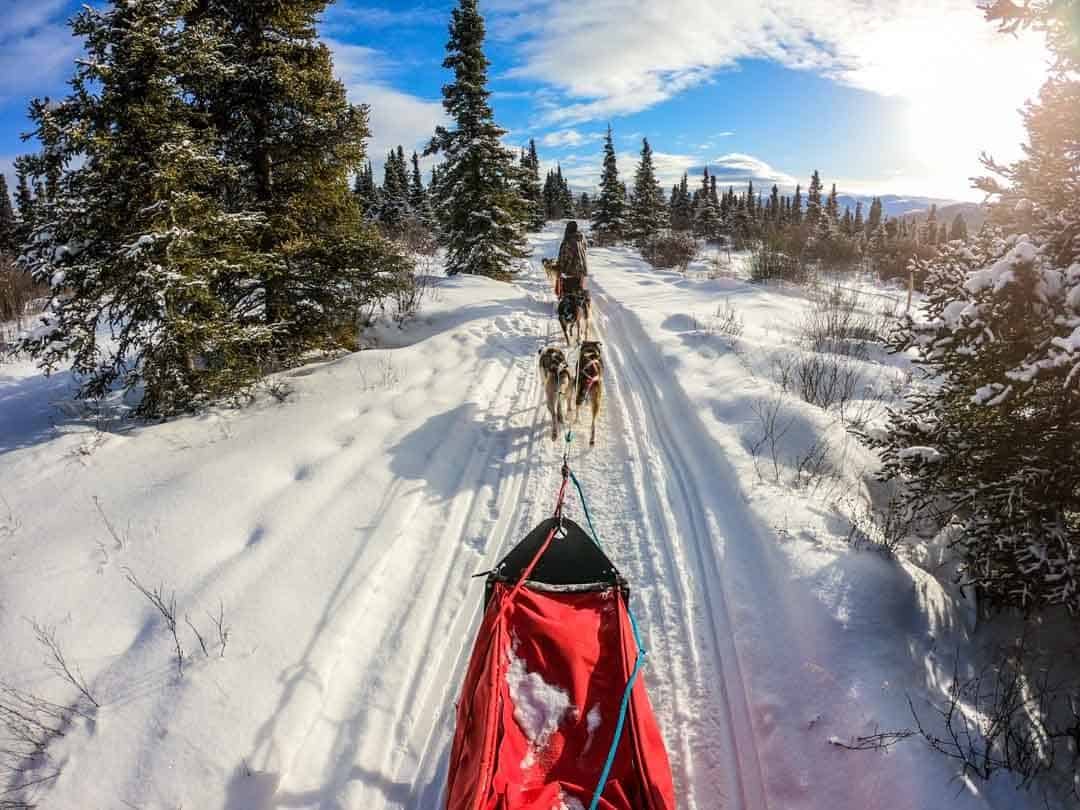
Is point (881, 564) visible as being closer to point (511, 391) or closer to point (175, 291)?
point (511, 391)

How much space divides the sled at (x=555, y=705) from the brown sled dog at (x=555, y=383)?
3.20 metres

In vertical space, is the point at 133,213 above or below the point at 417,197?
below

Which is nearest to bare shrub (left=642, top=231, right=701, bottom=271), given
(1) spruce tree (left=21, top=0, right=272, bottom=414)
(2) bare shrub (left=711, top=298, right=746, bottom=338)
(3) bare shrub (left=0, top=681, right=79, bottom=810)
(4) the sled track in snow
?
(2) bare shrub (left=711, top=298, right=746, bottom=338)

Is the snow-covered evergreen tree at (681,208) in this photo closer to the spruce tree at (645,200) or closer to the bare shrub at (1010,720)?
the spruce tree at (645,200)

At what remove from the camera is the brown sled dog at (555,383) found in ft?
20.8

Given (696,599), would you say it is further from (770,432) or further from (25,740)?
(25,740)

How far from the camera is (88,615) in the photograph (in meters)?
3.66

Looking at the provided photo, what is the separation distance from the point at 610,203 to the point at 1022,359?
42.2 meters

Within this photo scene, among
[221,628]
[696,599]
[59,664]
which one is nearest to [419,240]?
[221,628]

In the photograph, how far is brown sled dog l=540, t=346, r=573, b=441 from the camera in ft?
20.8

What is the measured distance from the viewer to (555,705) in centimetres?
256

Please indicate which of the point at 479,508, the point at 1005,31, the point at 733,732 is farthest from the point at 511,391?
the point at 1005,31

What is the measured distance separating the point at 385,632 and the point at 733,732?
2.34 m

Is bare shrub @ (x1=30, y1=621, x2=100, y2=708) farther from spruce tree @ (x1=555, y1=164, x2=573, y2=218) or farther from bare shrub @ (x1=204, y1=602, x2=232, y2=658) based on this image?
spruce tree @ (x1=555, y1=164, x2=573, y2=218)
